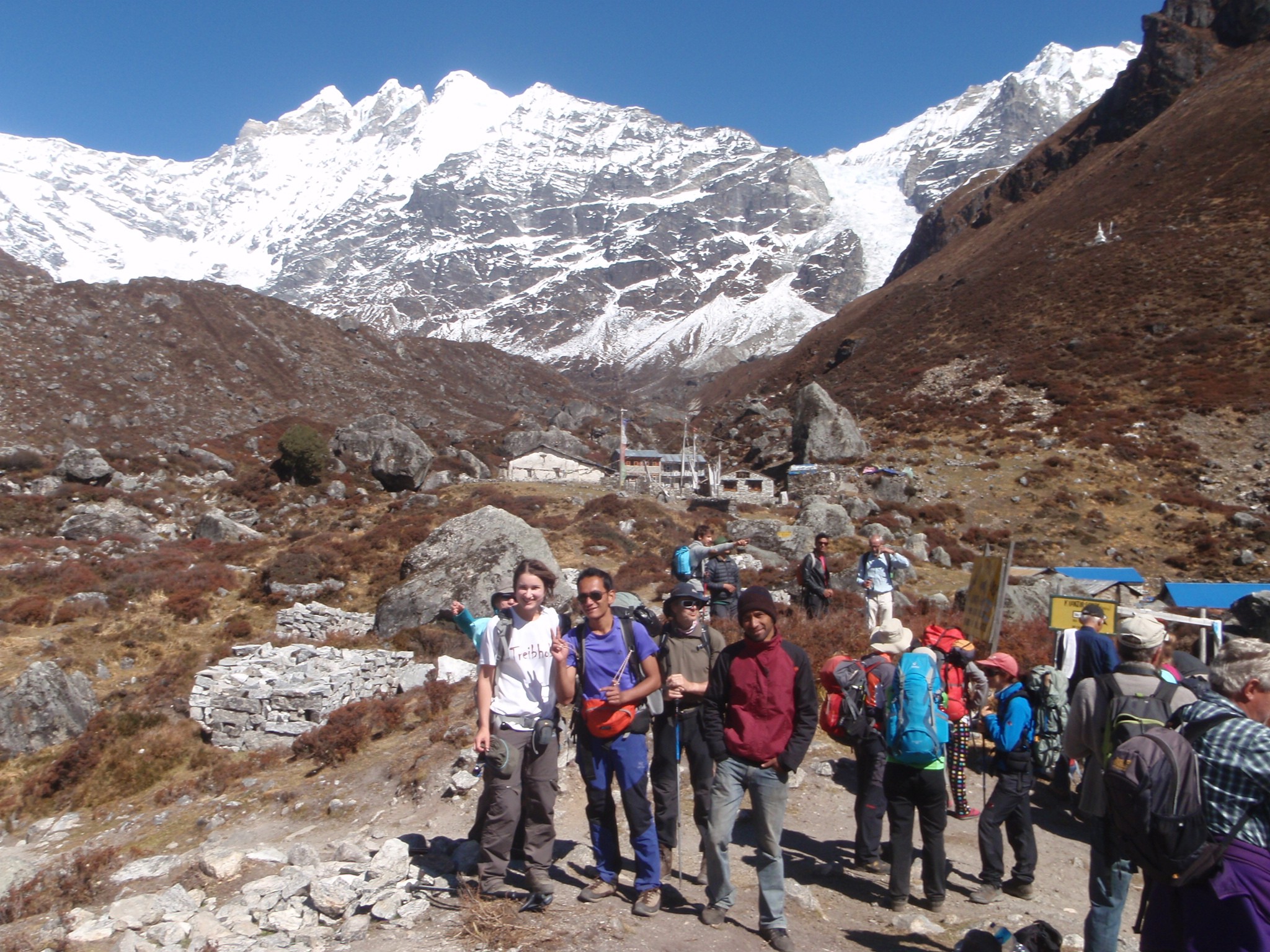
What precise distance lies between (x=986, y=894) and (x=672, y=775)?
2.34m

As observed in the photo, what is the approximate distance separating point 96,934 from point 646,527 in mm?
19390

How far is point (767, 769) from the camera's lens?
13.6ft

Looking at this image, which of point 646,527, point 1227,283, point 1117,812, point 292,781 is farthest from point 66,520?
point 1227,283

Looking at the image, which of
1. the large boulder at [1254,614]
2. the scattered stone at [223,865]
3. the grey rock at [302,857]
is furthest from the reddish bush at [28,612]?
the large boulder at [1254,614]

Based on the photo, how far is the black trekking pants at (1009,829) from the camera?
16.5ft

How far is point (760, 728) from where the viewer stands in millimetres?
4141

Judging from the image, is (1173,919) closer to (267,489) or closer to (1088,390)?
(267,489)

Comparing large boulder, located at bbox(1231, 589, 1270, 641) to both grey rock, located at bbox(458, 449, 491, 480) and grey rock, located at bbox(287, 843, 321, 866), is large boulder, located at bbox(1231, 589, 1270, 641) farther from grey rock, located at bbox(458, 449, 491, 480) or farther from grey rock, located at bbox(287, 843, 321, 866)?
grey rock, located at bbox(458, 449, 491, 480)

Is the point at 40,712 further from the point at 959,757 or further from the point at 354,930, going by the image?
the point at 959,757

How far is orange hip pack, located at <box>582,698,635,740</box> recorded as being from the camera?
14.3 ft

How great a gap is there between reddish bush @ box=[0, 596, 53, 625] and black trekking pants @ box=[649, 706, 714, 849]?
14.8 meters

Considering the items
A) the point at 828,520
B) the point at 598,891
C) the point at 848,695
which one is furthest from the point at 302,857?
the point at 828,520

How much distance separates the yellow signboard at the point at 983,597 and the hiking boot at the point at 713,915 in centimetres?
574

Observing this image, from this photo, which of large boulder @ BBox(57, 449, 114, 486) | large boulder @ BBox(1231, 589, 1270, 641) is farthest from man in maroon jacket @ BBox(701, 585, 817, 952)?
large boulder @ BBox(57, 449, 114, 486)
